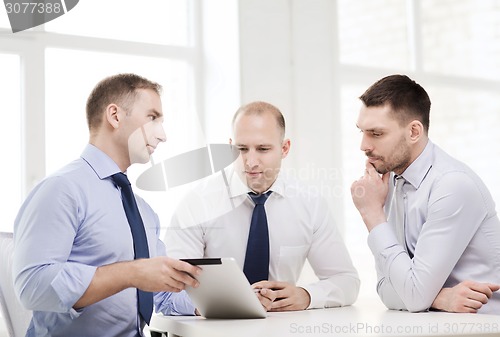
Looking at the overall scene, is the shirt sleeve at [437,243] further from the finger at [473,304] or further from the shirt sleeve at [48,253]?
the shirt sleeve at [48,253]

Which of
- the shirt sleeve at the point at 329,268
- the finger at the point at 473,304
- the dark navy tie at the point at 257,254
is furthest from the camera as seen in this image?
the dark navy tie at the point at 257,254

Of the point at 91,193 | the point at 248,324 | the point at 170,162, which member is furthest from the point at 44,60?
the point at 248,324

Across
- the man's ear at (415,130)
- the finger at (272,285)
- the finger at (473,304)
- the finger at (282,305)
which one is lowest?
the finger at (282,305)

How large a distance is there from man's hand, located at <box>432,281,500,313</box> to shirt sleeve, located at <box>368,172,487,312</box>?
43mm

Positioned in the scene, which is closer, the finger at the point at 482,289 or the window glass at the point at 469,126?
the finger at the point at 482,289

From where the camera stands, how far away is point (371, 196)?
2.33 m

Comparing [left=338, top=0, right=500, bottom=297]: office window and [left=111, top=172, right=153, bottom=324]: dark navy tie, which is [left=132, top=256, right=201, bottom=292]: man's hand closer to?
[left=111, top=172, right=153, bottom=324]: dark navy tie

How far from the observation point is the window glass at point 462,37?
483 cm

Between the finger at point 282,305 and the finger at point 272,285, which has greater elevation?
the finger at point 272,285

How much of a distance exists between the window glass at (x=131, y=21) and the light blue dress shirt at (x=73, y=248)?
1945 millimetres

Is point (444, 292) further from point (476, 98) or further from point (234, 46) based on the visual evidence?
point (476, 98)

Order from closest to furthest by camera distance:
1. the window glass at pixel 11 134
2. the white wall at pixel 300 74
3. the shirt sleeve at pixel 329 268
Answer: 1. the shirt sleeve at pixel 329 268
2. the window glass at pixel 11 134
3. the white wall at pixel 300 74

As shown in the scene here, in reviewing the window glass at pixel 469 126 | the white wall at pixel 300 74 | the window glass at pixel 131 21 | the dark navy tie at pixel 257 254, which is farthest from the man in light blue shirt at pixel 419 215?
the window glass at pixel 469 126

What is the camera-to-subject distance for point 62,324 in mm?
1979
